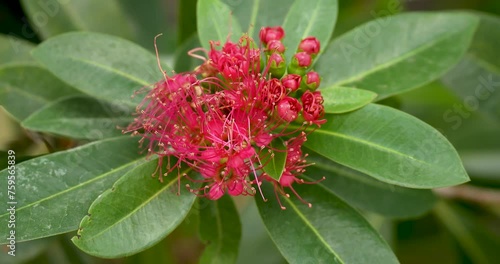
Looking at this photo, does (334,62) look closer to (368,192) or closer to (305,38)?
(305,38)

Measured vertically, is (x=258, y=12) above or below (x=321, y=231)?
above

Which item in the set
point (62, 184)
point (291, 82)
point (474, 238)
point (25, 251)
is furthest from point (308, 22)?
point (474, 238)

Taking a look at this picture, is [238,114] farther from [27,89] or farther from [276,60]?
[27,89]

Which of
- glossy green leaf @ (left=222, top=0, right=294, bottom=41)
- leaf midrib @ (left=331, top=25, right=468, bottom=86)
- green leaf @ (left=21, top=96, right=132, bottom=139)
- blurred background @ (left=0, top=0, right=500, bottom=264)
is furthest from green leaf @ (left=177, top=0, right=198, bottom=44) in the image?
leaf midrib @ (left=331, top=25, right=468, bottom=86)

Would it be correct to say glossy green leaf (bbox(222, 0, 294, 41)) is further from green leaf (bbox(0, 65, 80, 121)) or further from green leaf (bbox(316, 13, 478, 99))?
green leaf (bbox(0, 65, 80, 121))

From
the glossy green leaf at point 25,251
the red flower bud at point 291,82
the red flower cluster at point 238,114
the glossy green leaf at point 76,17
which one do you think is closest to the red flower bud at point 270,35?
the red flower cluster at point 238,114

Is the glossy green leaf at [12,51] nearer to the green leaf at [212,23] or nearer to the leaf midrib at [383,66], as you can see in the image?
the green leaf at [212,23]
